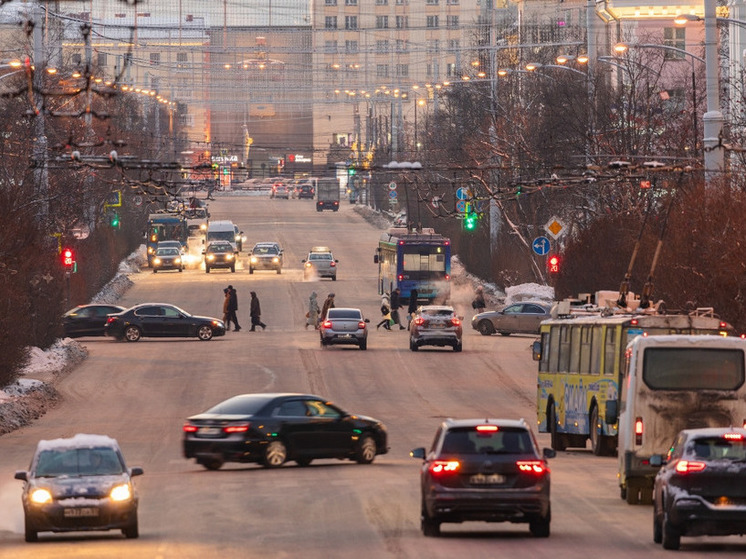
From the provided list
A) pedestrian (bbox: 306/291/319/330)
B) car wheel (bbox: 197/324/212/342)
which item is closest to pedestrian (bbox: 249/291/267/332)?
pedestrian (bbox: 306/291/319/330)

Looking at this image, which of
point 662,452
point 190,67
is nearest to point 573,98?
point 662,452

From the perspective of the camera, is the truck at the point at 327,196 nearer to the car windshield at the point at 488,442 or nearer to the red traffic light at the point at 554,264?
the red traffic light at the point at 554,264

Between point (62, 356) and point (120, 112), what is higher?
point (120, 112)

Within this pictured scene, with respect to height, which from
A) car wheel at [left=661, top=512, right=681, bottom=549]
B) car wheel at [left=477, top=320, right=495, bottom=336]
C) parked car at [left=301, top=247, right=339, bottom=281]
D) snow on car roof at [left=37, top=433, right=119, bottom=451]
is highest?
snow on car roof at [left=37, top=433, right=119, bottom=451]

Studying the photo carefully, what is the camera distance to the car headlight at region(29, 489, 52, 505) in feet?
66.7

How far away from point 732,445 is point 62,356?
37289mm

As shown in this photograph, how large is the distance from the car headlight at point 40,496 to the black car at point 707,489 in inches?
292

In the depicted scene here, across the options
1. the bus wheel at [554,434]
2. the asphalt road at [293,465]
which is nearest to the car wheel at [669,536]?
the asphalt road at [293,465]

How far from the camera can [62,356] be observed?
53.3m

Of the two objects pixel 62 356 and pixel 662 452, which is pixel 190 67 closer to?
pixel 62 356

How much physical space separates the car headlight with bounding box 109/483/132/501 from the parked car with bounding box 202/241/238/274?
74420 millimetres

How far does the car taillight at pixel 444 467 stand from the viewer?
1972 cm

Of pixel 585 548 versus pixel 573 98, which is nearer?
pixel 585 548

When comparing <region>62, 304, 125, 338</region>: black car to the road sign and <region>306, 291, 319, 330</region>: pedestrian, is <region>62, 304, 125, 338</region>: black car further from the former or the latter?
the road sign
